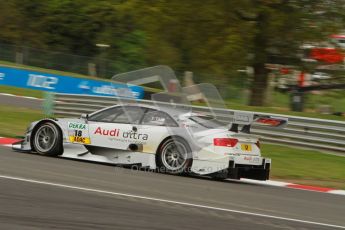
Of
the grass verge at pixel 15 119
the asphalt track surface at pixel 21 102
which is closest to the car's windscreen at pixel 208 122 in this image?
the grass verge at pixel 15 119

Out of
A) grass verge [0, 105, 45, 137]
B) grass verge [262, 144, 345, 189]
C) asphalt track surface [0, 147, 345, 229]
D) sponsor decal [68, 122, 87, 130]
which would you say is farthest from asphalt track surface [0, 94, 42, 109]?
asphalt track surface [0, 147, 345, 229]

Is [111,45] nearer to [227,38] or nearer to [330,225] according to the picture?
[227,38]

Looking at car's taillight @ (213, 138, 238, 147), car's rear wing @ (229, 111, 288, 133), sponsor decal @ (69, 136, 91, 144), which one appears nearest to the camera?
car's rear wing @ (229, 111, 288, 133)

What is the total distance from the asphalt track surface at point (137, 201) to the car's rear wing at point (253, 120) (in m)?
0.97

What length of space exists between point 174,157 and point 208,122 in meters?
0.83

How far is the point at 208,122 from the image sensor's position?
435 inches

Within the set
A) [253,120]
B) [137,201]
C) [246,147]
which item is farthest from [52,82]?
[137,201]

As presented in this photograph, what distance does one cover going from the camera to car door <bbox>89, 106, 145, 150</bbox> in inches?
440

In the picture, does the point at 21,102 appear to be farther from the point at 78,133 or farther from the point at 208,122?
the point at 208,122

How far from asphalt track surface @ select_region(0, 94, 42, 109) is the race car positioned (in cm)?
1176

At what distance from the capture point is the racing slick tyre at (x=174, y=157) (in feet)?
35.2

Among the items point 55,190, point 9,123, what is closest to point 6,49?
point 9,123

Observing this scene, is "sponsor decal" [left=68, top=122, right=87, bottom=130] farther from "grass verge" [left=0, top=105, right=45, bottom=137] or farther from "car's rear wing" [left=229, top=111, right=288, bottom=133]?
"grass verge" [left=0, top=105, right=45, bottom=137]

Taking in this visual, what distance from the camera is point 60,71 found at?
40.2 m
